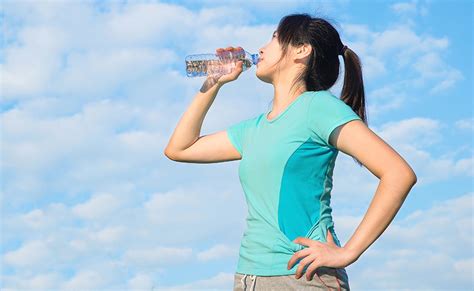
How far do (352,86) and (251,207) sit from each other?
3.07 feet

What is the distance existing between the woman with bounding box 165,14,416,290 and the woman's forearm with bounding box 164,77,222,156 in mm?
631

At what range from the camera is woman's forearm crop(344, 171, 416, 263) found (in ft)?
11.0

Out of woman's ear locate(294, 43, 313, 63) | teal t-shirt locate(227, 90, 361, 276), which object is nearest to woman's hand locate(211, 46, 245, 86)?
woman's ear locate(294, 43, 313, 63)

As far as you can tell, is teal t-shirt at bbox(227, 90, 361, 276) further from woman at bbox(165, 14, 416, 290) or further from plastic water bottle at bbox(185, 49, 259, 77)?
plastic water bottle at bbox(185, 49, 259, 77)

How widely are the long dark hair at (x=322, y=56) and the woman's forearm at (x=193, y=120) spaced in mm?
755

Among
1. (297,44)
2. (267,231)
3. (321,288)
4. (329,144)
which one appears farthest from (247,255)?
(297,44)

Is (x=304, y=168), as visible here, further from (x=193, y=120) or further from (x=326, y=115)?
(x=193, y=120)

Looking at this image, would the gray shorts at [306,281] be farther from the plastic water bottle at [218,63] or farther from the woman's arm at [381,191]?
the plastic water bottle at [218,63]

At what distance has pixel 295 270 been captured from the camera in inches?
137

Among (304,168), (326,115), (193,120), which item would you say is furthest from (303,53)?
(193,120)

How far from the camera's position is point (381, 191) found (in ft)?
11.2

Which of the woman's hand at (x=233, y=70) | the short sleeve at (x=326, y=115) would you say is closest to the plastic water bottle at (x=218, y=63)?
the woman's hand at (x=233, y=70)

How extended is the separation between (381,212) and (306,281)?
451 millimetres

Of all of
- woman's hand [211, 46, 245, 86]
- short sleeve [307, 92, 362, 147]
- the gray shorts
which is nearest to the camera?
the gray shorts
